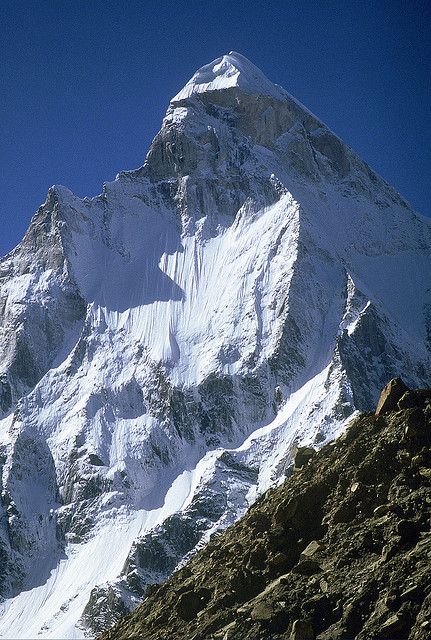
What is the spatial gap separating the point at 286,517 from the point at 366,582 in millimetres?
6732

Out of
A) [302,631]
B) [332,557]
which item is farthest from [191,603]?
[302,631]

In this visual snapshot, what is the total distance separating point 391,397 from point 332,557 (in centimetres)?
932

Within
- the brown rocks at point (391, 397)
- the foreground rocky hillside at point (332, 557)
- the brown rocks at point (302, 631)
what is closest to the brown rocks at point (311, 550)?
the foreground rocky hillside at point (332, 557)

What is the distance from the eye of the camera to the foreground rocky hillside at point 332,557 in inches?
1106

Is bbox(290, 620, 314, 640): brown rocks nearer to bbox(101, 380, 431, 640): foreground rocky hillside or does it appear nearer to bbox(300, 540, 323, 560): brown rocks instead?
bbox(101, 380, 431, 640): foreground rocky hillside

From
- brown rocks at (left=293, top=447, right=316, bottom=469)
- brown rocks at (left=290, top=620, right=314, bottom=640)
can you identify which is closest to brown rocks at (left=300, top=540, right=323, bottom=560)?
brown rocks at (left=290, top=620, right=314, bottom=640)

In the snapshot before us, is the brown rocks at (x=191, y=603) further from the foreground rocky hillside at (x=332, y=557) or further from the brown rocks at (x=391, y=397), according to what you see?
the brown rocks at (x=391, y=397)

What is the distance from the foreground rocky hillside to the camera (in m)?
28.1

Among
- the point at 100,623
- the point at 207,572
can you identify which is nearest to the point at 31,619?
the point at 100,623

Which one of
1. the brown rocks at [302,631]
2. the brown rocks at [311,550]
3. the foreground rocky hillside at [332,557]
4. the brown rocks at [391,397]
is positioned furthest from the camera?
the brown rocks at [391,397]

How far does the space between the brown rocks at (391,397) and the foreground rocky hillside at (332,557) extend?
0.04m

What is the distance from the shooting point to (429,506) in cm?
3073

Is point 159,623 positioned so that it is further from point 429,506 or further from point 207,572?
point 429,506

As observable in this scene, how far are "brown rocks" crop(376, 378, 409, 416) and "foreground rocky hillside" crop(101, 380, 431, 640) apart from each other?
0.04 m
